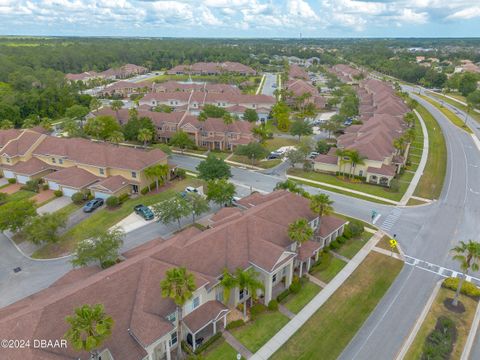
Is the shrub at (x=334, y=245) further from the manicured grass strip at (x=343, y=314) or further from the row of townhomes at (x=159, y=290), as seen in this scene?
the manicured grass strip at (x=343, y=314)

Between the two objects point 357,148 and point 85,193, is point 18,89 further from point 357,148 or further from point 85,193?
point 357,148

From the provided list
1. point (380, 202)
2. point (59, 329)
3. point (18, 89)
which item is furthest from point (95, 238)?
point (18, 89)

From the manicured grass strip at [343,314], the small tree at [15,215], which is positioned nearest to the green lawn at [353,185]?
the manicured grass strip at [343,314]

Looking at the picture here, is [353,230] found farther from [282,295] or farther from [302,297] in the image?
[282,295]

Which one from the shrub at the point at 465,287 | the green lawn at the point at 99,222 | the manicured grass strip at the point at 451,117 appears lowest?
the green lawn at the point at 99,222

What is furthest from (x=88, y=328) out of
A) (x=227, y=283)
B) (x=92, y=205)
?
(x=92, y=205)

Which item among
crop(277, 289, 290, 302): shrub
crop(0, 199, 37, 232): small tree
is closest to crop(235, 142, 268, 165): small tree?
crop(277, 289, 290, 302): shrub
